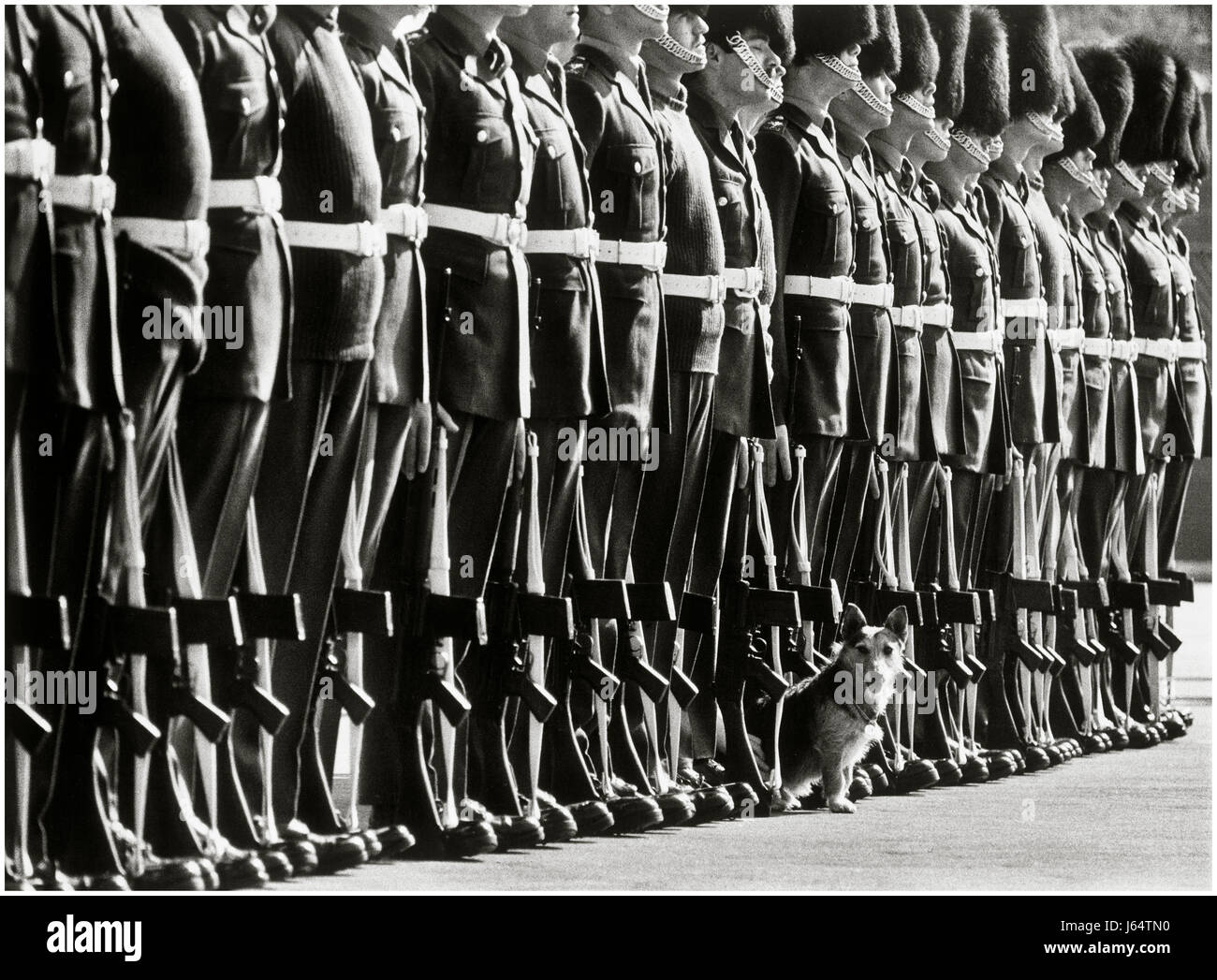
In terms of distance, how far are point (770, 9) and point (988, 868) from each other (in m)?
3.04

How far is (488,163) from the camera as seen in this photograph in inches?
329

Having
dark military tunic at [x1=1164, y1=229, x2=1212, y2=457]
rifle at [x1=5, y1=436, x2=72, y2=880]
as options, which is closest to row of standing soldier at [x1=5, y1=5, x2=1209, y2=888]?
rifle at [x1=5, y1=436, x2=72, y2=880]

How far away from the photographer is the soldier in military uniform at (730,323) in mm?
9664

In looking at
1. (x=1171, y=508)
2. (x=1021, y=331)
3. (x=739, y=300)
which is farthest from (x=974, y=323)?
(x=1171, y=508)

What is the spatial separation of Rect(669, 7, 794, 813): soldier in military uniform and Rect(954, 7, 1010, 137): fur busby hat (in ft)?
5.22

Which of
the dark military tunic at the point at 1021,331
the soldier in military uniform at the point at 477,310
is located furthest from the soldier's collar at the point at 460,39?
the dark military tunic at the point at 1021,331

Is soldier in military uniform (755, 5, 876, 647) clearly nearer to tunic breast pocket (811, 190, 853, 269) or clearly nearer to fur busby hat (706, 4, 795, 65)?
tunic breast pocket (811, 190, 853, 269)

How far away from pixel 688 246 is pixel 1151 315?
3747 mm

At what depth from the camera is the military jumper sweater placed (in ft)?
31.0

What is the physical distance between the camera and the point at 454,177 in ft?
27.5

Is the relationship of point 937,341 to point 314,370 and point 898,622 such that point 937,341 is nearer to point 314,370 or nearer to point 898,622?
point 898,622

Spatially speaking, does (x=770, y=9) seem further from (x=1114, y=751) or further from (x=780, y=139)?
(x=1114, y=751)
